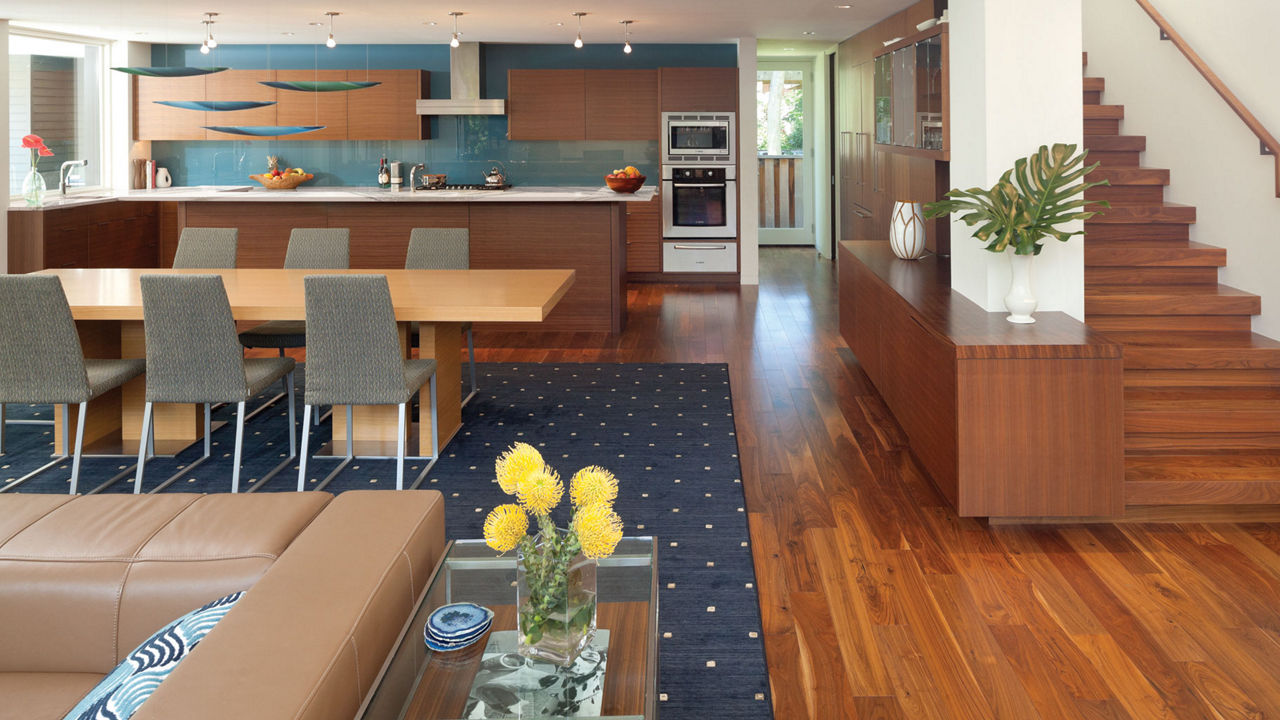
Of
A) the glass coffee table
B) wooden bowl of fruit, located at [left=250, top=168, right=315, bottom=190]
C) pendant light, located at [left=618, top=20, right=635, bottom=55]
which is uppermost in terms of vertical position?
pendant light, located at [left=618, top=20, right=635, bottom=55]

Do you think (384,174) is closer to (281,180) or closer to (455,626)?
(281,180)

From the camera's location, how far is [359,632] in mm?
1693

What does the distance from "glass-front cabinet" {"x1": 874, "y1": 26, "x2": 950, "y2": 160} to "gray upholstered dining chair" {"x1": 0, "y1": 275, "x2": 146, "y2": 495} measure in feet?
12.5

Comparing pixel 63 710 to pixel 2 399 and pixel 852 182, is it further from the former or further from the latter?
pixel 852 182

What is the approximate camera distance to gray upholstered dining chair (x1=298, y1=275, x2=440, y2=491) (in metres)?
4.12

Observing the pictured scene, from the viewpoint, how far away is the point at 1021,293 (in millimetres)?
4062

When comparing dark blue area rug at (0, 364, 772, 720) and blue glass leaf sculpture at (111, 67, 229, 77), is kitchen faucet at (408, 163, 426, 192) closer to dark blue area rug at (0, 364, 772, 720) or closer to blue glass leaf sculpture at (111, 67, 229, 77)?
blue glass leaf sculpture at (111, 67, 229, 77)

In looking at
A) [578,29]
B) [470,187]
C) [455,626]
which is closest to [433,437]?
[455,626]

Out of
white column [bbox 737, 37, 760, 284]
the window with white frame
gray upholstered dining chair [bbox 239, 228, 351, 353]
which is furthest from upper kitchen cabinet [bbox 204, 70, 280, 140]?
gray upholstered dining chair [bbox 239, 228, 351, 353]

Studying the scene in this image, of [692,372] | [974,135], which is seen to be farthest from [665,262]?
[974,135]

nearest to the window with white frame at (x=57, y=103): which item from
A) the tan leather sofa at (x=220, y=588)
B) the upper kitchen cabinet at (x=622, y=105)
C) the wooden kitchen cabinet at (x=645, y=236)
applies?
the upper kitchen cabinet at (x=622, y=105)

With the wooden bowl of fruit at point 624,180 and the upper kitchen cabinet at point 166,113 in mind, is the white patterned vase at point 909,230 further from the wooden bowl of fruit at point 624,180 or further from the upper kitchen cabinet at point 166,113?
the upper kitchen cabinet at point 166,113

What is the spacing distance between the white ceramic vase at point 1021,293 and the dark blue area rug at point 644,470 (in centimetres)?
125

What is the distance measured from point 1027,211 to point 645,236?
6890mm
